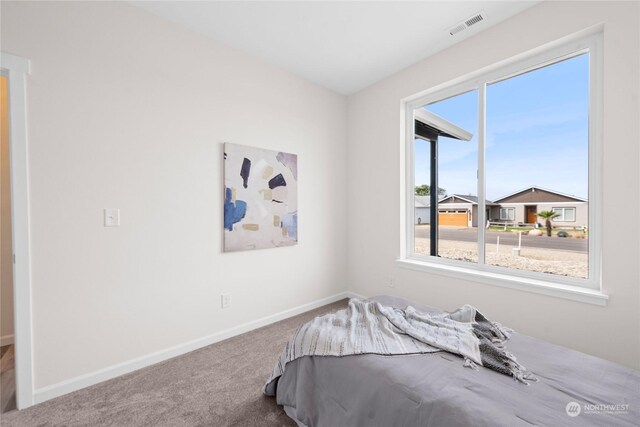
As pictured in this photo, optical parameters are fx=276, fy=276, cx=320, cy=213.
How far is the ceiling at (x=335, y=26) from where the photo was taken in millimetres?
2164

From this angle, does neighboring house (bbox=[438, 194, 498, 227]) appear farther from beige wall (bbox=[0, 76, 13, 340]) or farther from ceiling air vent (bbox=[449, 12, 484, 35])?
beige wall (bbox=[0, 76, 13, 340])

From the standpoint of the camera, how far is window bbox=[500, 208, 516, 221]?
8.23 ft

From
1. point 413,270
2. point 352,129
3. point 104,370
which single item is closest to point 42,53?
point 104,370

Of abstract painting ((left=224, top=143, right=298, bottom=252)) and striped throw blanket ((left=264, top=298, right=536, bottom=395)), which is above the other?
abstract painting ((left=224, top=143, right=298, bottom=252))

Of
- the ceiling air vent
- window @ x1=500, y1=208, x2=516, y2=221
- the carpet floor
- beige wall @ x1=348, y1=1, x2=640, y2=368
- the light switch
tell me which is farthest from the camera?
window @ x1=500, y1=208, x2=516, y2=221

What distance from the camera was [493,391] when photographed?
45.8 inches

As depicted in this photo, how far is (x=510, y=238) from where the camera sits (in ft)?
8.30

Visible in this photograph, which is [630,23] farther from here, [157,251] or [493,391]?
[157,251]

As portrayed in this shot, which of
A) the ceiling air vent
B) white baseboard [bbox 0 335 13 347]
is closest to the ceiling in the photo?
the ceiling air vent

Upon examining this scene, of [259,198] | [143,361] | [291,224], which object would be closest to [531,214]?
[291,224]

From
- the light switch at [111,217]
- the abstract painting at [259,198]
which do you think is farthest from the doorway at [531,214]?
the light switch at [111,217]

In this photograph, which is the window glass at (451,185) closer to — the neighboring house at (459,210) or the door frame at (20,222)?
the neighboring house at (459,210)

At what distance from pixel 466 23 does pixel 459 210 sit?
1698mm

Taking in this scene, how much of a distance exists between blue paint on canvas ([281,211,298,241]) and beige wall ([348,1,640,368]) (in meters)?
1.07
